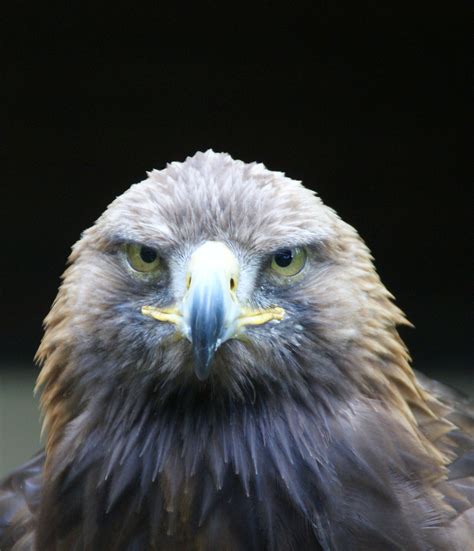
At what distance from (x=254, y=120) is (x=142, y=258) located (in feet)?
6.59

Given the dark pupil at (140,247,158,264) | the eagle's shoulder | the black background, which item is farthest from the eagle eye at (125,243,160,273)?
the black background

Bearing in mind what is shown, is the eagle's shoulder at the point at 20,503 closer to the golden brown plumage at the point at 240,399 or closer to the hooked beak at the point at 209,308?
the golden brown plumage at the point at 240,399

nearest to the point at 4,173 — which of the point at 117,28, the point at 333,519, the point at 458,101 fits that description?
the point at 117,28

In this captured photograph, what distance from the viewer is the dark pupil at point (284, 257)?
1745 millimetres

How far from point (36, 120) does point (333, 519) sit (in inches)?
94.7

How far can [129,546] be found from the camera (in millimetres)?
1790

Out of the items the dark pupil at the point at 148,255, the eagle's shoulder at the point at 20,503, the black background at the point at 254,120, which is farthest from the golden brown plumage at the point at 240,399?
the black background at the point at 254,120

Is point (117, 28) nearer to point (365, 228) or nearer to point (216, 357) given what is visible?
point (365, 228)

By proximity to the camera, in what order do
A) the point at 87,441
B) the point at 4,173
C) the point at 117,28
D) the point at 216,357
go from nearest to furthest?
the point at 216,357 → the point at 87,441 → the point at 117,28 → the point at 4,173

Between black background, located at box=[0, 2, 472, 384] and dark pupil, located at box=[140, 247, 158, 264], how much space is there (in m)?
1.96

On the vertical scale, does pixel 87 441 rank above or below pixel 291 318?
below

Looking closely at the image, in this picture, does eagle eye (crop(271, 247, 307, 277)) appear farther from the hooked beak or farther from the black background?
the black background

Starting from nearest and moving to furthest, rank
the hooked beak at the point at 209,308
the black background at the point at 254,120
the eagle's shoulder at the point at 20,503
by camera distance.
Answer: the hooked beak at the point at 209,308
the eagle's shoulder at the point at 20,503
the black background at the point at 254,120

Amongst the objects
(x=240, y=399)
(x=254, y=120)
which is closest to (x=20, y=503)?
(x=240, y=399)
